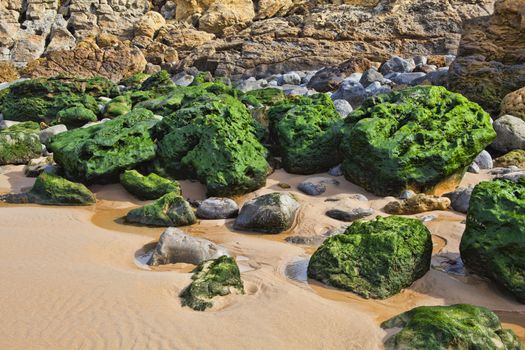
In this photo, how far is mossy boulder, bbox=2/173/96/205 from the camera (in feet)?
20.7

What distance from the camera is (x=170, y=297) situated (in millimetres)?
3486

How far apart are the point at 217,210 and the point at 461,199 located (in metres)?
2.96

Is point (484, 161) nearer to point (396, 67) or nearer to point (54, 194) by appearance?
point (54, 194)

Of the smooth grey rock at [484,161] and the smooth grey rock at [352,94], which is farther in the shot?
the smooth grey rock at [352,94]

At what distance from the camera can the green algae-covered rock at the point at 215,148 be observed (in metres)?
6.57

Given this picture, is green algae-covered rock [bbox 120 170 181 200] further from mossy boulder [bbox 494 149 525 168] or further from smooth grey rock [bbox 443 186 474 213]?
mossy boulder [bbox 494 149 525 168]

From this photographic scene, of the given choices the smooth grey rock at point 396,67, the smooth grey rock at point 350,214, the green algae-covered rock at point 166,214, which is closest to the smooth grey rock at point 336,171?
the smooth grey rock at point 350,214

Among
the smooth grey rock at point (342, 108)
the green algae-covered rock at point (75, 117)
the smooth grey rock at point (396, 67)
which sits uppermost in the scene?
the smooth grey rock at point (396, 67)

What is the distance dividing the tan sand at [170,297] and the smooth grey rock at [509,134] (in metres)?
3.20

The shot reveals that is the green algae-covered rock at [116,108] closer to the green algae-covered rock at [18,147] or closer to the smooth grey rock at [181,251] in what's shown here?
the green algae-covered rock at [18,147]

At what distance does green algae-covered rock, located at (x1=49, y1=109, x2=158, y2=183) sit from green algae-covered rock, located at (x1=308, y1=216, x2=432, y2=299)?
3916 millimetres

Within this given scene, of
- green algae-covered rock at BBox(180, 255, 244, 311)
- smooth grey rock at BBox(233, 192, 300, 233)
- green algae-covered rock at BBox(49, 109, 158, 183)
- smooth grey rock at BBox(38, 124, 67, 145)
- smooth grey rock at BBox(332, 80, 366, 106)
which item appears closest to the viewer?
green algae-covered rock at BBox(180, 255, 244, 311)

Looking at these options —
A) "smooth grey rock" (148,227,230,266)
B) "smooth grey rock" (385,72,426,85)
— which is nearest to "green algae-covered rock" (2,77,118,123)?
"smooth grey rock" (148,227,230,266)

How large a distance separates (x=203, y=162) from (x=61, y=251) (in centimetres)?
277
